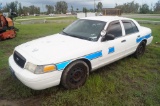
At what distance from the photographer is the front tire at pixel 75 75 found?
335 cm

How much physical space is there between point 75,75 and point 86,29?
53.6 inches

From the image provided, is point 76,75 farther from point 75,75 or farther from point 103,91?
point 103,91

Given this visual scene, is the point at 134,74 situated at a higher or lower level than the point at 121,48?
lower

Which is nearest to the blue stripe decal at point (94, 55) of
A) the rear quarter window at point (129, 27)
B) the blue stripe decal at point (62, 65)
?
the blue stripe decal at point (62, 65)

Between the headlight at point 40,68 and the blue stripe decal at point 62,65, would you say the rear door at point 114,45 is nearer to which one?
the blue stripe decal at point 62,65

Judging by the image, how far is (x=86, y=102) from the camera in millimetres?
3166

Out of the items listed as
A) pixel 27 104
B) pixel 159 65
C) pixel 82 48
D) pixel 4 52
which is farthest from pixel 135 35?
pixel 4 52

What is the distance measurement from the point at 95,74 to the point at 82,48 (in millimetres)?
1101

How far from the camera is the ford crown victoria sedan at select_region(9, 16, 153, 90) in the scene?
3.06m

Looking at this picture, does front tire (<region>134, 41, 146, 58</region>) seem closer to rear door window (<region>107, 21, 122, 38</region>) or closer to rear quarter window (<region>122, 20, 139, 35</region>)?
rear quarter window (<region>122, 20, 139, 35</region>)

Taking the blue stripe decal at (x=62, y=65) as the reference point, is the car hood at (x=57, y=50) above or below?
above

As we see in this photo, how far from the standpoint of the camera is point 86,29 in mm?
4336

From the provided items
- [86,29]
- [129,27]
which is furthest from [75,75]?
[129,27]

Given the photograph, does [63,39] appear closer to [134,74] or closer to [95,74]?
[95,74]
